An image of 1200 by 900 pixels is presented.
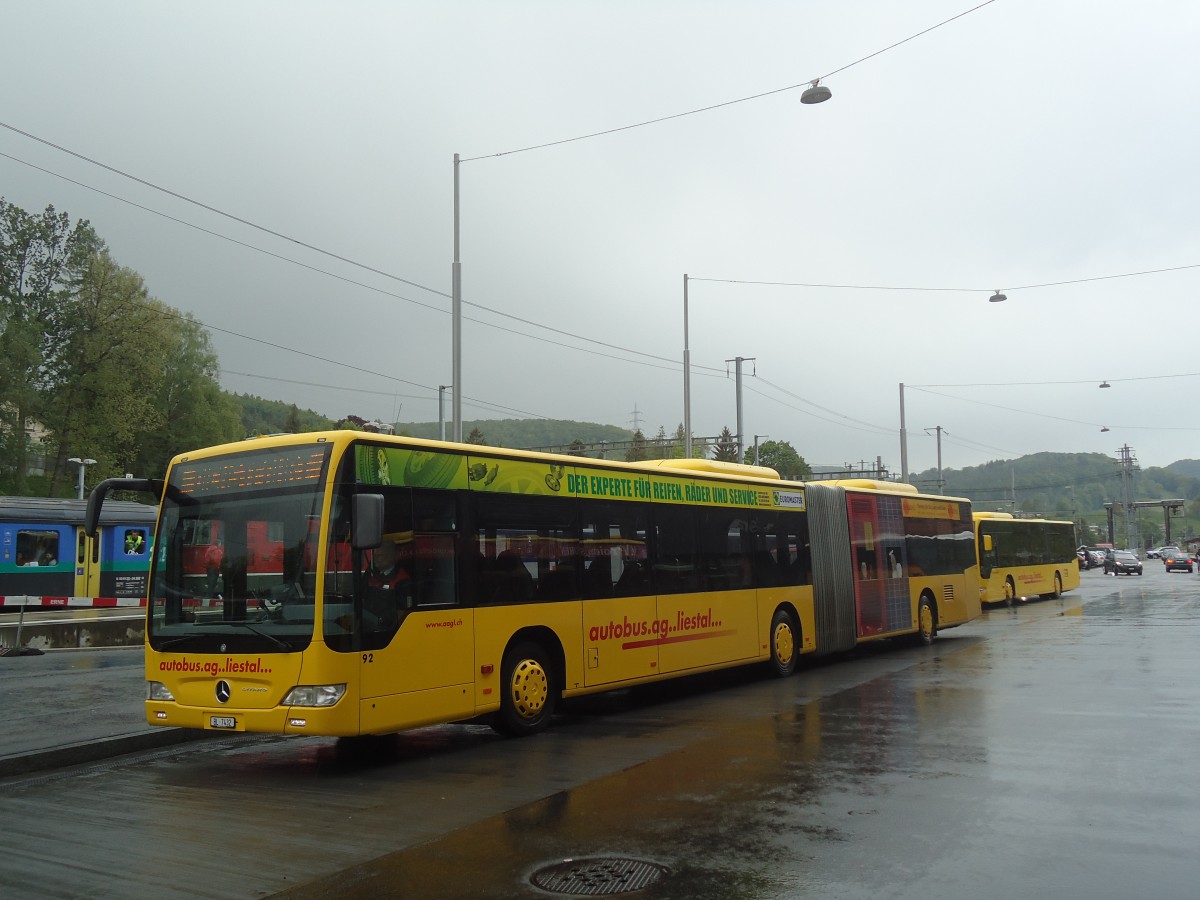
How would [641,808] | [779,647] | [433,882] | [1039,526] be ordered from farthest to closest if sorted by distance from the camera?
[1039,526] < [779,647] < [641,808] < [433,882]

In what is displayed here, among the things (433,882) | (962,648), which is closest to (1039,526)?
(962,648)

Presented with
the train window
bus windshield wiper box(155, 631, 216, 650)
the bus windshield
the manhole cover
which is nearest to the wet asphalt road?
the manhole cover

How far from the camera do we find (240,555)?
30.7ft

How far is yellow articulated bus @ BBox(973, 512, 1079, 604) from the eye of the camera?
35.9m

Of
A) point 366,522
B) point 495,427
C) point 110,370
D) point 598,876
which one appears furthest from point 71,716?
point 495,427

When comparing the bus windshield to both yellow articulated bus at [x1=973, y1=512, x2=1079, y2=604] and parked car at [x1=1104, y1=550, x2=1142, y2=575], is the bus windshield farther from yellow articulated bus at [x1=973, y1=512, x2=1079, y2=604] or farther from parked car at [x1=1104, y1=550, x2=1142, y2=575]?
parked car at [x1=1104, y1=550, x2=1142, y2=575]

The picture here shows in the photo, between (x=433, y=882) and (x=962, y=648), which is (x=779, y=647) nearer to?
(x=962, y=648)

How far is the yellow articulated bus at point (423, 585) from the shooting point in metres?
8.93

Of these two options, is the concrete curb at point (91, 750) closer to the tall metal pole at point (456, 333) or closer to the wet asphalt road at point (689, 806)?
the wet asphalt road at point (689, 806)

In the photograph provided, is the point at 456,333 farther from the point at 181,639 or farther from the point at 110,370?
the point at 110,370

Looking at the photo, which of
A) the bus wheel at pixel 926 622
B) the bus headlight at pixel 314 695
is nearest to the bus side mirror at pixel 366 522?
the bus headlight at pixel 314 695

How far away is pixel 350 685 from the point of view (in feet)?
29.0

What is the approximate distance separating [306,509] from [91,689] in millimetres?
7083

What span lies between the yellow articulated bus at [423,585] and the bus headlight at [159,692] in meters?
0.02
